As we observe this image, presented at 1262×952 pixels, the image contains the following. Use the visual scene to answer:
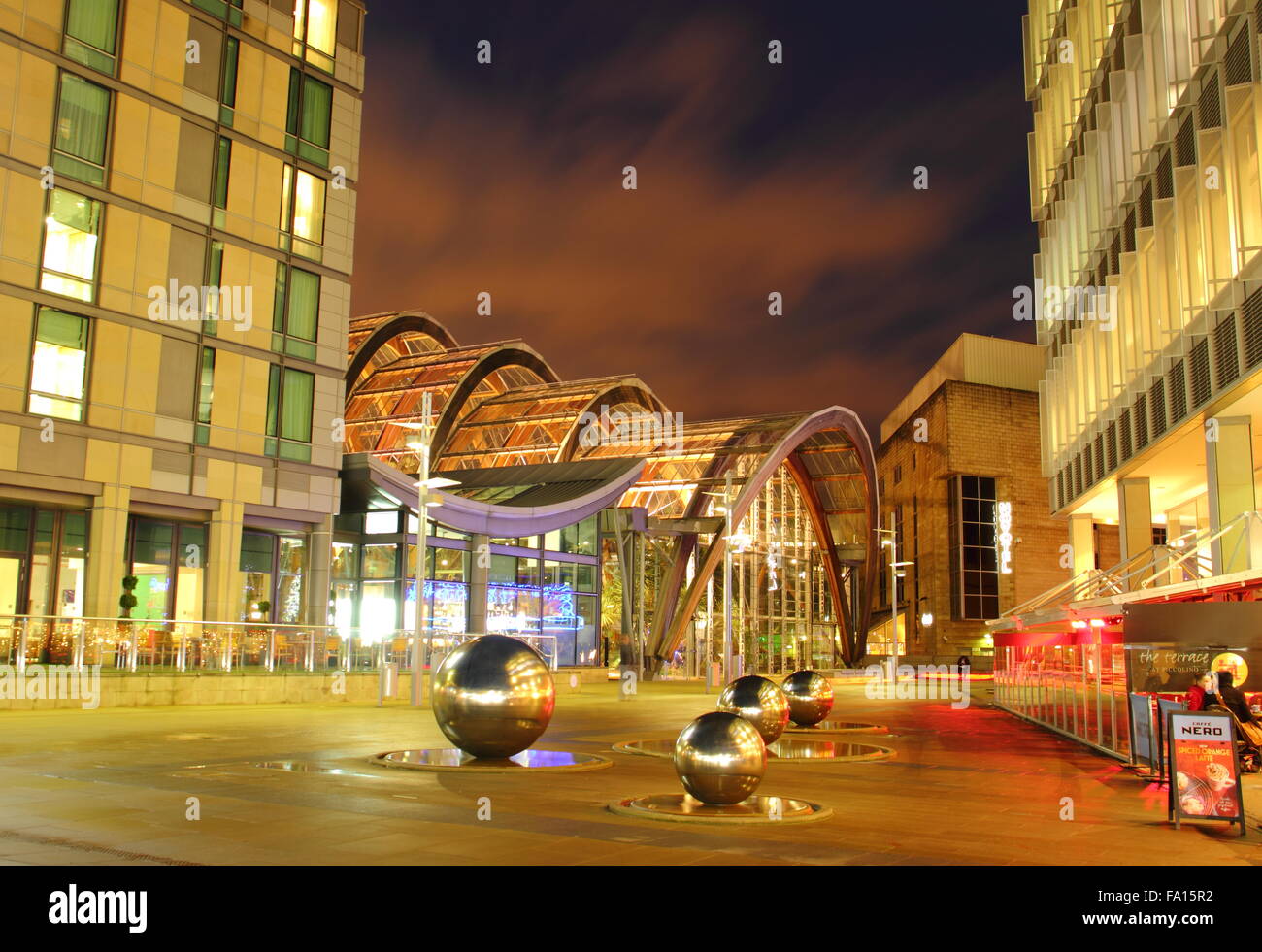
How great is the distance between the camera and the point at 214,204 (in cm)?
3484

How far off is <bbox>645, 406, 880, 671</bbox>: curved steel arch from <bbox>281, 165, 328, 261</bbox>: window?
19.5m

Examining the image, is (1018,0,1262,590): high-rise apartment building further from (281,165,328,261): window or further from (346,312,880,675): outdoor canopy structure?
(281,165,328,261): window

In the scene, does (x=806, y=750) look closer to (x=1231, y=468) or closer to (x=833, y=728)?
(x=833, y=728)

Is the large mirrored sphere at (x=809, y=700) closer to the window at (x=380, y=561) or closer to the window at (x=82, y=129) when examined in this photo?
the window at (x=82, y=129)

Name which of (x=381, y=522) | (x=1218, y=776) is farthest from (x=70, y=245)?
(x=1218, y=776)

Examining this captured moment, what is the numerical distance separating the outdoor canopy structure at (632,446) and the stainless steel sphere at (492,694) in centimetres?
3556

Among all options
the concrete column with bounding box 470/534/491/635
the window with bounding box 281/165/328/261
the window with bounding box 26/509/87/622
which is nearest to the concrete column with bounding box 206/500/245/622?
the window with bounding box 26/509/87/622

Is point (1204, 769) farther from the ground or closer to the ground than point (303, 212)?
closer to the ground

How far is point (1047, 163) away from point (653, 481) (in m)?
27.1

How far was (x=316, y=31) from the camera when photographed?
3925cm

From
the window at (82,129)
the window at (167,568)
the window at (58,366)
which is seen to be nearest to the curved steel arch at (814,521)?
the window at (167,568)

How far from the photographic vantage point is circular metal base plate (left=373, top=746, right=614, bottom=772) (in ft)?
46.3

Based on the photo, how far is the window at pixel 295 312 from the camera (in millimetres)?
37156

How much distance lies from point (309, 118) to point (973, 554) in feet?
205
